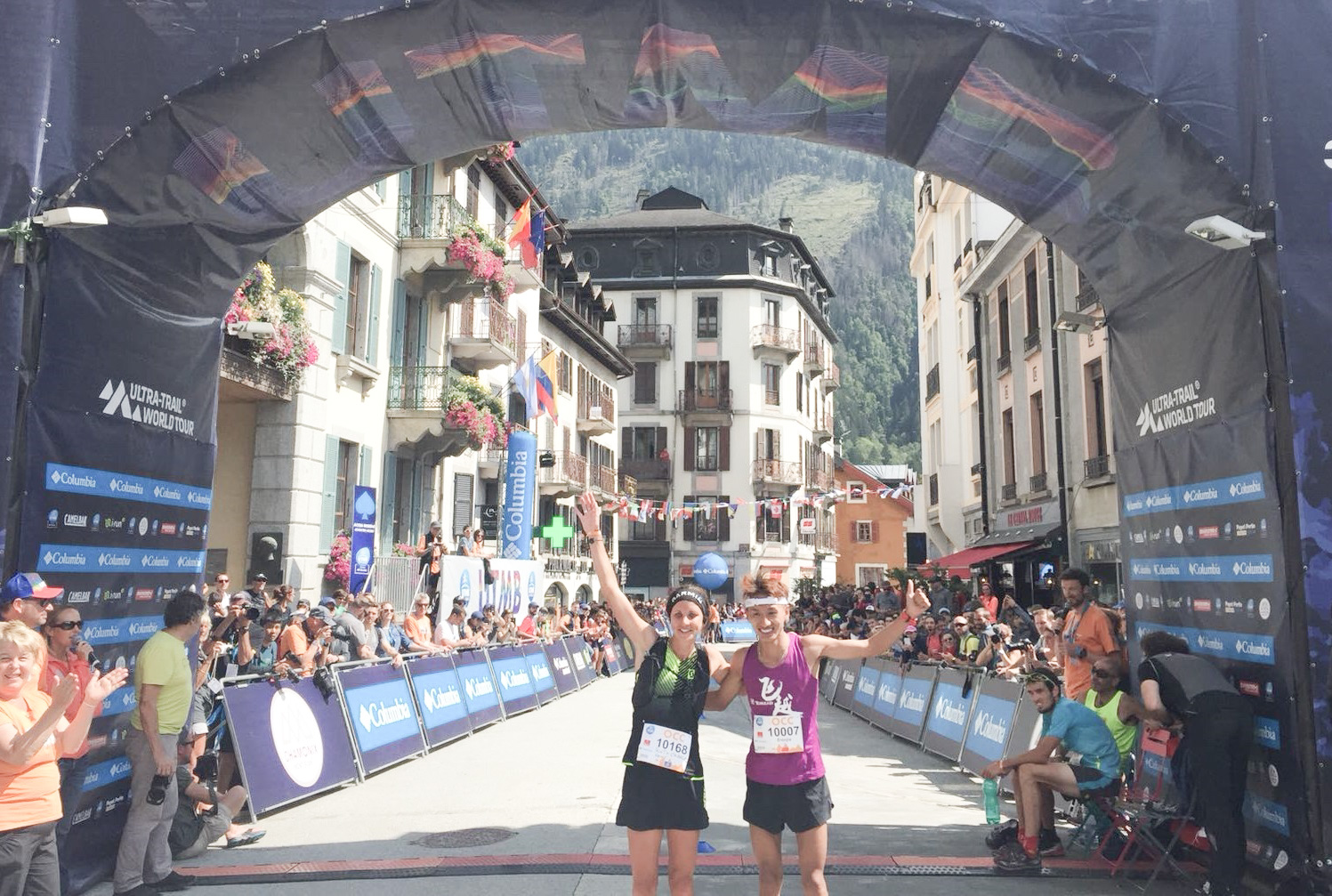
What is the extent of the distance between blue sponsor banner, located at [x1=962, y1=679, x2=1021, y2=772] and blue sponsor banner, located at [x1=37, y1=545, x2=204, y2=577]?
8184 millimetres

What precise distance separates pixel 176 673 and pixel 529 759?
6225mm

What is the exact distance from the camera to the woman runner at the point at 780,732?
5.49 metres

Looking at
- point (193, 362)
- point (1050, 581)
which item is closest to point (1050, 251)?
point (1050, 581)

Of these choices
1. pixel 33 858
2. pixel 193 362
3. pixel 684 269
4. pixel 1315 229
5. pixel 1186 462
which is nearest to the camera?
pixel 33 858

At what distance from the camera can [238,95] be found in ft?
23.9

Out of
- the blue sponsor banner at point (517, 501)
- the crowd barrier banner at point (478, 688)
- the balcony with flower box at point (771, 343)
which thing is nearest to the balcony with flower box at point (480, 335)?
the blue sponsor banner at point (517, 501)

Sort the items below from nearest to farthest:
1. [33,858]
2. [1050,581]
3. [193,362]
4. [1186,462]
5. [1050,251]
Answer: [33,858]
[1186,462]
[193,362]
[1050,581]
[1050,251]

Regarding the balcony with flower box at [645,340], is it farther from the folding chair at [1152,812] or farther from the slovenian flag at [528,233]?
the folding chair at [1152,812]

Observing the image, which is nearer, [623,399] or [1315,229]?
[1315,229]

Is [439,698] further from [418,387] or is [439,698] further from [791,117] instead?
[418,387]

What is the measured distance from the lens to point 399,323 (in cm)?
2322

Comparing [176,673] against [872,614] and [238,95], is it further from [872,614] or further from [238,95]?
[872,614]

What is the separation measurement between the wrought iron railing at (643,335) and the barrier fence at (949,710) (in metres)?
41.1

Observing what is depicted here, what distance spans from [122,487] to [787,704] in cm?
488
